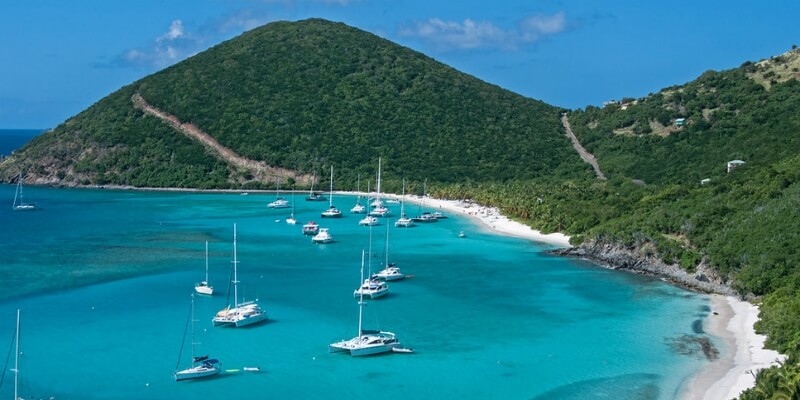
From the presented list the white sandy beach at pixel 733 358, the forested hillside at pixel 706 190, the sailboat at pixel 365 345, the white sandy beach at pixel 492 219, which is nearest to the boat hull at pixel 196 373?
the sailboat at pixel 365 345

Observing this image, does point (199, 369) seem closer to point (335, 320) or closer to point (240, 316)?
point (240, 316)

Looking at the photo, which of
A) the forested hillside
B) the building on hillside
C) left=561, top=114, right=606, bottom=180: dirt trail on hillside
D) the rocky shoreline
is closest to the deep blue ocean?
the rocky shoreline

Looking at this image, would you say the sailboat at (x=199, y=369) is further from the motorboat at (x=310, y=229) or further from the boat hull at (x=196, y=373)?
the motorboat at (x=310, y=229)

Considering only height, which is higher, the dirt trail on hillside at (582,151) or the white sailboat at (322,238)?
the dirt trail on hillside at (582,151)

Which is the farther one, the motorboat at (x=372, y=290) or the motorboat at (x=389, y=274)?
the motorboat at (x=389, y=274)

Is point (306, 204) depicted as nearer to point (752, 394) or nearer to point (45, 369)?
point (45, 369)

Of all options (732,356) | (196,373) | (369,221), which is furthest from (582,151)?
(196,373)
